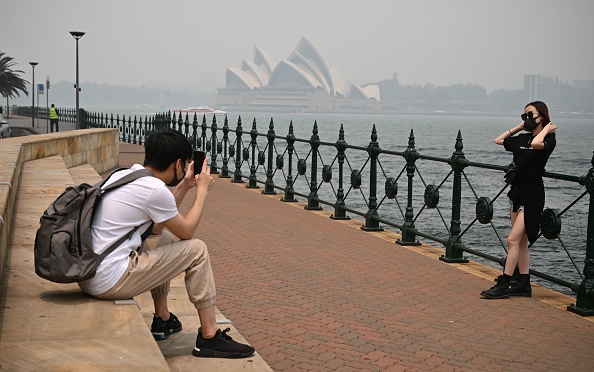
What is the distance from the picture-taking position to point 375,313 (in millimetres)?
6617

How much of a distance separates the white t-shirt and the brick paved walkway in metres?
1.23

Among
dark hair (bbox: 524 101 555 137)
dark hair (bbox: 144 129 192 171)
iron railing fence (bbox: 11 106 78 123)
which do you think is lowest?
iron railing fence (bbox: 11 106 78 123)

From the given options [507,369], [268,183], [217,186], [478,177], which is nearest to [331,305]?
[507,369]

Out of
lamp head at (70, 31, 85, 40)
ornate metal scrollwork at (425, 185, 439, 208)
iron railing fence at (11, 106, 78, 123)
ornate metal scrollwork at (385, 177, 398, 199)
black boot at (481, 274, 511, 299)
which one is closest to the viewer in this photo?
black boot at (481, 274, 511, 299)

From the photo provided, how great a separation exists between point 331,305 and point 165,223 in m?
2.55

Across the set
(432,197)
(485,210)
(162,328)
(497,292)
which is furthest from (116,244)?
(432,197)

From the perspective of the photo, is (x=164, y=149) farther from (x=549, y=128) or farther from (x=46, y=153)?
(x=46, y=153)

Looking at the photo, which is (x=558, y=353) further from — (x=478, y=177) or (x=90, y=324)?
(x=478, y=177)

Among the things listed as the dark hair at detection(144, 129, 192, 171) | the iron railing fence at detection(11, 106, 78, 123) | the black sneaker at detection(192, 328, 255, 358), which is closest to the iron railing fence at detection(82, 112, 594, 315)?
the black sneaker at detection(192, 328, 255, 358)

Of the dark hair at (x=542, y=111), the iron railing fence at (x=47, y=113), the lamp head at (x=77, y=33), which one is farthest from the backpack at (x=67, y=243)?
the iron railing fence at (x=47, y=113)

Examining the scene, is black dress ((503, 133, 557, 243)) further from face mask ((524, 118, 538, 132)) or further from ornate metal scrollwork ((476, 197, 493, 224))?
ornate metal scrollwork ((476, 197, 493, 224))

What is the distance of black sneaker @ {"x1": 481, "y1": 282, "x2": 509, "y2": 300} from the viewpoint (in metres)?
7.26

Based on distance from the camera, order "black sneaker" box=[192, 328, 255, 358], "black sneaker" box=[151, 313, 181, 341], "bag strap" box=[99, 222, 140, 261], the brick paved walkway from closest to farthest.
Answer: "bag strap" box=[99, 222, 140, 261] < "black sneaker" box=[192, 328, 255, 358] < "black sneaker" box=[151, 313, 181, 341] < the brick paved walkway

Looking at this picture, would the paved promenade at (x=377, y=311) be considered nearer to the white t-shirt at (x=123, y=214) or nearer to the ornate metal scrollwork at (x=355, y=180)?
the white t-shirt at (x=123, y=214)
